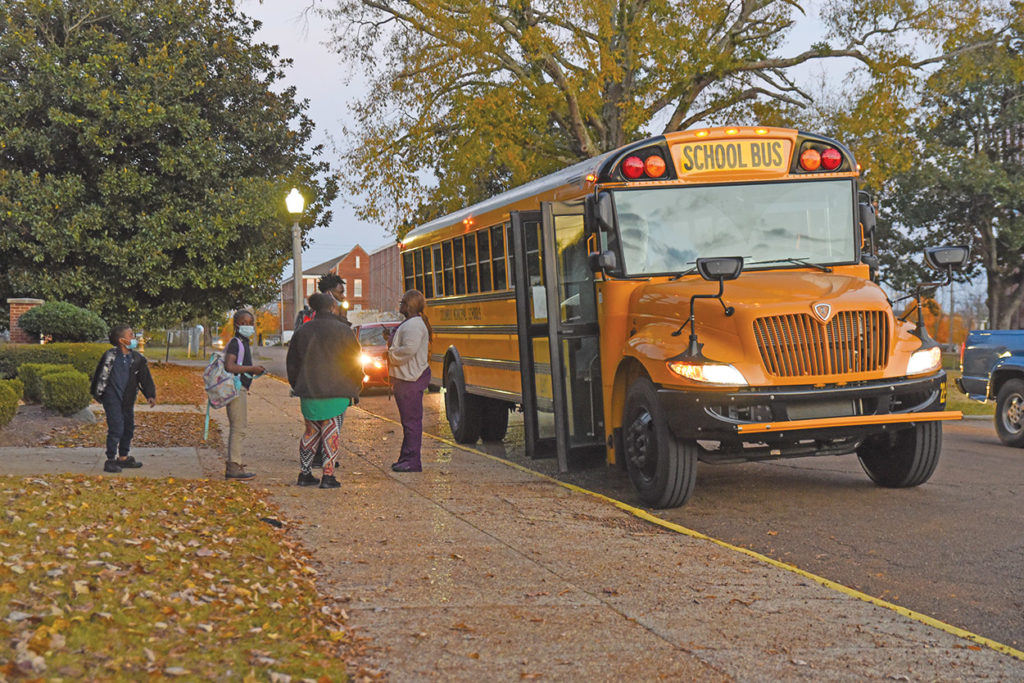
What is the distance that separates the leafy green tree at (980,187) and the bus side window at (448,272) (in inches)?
1328

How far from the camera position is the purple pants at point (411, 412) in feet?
35.7

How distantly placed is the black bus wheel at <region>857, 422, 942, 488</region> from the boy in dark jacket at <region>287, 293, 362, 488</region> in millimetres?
4506

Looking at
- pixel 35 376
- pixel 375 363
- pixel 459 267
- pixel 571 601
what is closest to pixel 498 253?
pixel 459 267

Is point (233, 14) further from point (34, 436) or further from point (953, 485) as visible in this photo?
point (953, 485)

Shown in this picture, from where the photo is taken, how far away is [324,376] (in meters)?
9.66

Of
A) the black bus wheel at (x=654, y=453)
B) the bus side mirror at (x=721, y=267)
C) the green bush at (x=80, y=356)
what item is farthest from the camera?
the green bush at (x=80, y=356)

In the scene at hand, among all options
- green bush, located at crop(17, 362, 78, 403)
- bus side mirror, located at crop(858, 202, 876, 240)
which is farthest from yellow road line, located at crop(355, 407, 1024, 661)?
green bush, located at crop(17, 362, 78, 403)

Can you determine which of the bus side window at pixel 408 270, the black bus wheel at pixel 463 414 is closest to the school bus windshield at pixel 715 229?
the black bus wheel at pixel 463 414

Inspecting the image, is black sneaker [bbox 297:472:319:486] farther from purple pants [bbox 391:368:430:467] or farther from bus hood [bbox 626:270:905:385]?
bus hood [bbox 626:270:905:385]

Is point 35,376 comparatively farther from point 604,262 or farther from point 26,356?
point 604,262

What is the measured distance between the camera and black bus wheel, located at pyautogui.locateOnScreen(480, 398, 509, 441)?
14.0 meters

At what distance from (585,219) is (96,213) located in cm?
2268

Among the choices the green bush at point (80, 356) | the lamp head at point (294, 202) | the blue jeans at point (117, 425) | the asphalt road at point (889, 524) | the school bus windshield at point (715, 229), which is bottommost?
the asphalt road at point (889, 524)

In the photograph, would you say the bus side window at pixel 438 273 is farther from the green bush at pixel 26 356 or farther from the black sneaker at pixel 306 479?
the green bush at pixel 26 356
